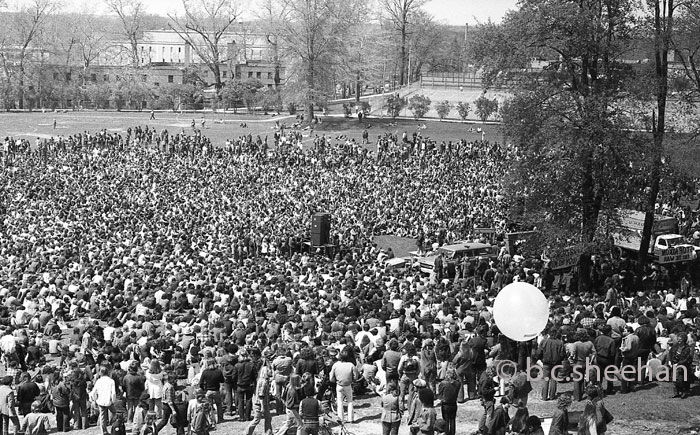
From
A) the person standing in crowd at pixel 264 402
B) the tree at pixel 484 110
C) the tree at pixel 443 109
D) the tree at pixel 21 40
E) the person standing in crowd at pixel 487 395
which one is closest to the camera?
the person standing in crowd at pixel 487 395

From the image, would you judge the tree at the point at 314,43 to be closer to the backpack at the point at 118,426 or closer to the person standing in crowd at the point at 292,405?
the backpack at the point at 118,426

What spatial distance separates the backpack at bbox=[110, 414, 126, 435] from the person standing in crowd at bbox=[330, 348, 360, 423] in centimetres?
333

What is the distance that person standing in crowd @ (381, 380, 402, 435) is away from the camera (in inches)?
545

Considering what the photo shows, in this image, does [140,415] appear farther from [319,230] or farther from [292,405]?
[319,230]

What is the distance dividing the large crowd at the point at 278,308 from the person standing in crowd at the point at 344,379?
0.04 metres

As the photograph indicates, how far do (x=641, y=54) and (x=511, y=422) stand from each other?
2138 cm

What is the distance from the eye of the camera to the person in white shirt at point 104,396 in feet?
50.1

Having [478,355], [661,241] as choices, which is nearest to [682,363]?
[478,355]

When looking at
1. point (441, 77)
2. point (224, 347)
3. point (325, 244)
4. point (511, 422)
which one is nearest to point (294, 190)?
point (325, 244)

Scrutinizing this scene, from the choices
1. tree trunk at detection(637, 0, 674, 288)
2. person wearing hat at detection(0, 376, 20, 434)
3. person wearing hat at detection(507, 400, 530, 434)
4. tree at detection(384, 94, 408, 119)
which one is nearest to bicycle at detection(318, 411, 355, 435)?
person wearing hat at detection(507, 400, 530, 434)

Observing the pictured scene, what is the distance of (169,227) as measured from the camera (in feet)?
125

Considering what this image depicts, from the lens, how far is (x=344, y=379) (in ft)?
50.3

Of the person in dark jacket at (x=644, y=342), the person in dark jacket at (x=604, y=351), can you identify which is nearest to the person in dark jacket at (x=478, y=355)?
the person in dark jacket at (x=604, y=351)

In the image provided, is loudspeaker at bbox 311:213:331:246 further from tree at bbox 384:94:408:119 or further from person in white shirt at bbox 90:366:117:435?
tree at bbox 384:94:408:119
